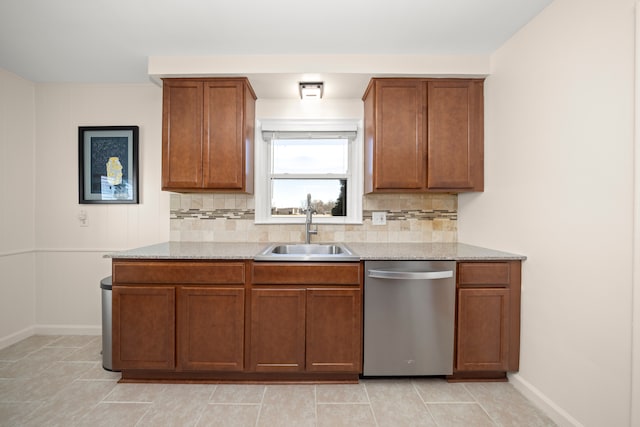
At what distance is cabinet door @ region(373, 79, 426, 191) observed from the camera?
8.55ft

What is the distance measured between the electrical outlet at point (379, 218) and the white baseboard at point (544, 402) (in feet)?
5.04

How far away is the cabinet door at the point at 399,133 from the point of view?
2.61m

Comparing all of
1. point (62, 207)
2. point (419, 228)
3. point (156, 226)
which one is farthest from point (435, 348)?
point (62, 207)

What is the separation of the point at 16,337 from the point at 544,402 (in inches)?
168

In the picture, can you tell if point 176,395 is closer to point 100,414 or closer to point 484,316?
point 100,414

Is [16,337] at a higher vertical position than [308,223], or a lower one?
lower

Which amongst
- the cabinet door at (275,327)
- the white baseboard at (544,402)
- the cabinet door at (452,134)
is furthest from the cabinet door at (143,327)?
the white baseboard at (544,402)

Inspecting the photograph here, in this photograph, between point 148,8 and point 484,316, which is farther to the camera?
point 484,316

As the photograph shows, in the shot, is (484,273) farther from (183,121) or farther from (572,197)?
(183,121)

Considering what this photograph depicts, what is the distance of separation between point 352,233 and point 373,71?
1427 mm

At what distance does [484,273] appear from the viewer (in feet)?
7.34

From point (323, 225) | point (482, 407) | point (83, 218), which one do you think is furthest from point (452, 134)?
point (83, 218)

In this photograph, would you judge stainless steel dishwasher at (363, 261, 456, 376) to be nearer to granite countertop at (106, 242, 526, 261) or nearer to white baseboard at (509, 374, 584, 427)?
granite countertop at (106, 242, 526, 261)

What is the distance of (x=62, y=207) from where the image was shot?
3.14 m
